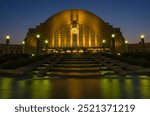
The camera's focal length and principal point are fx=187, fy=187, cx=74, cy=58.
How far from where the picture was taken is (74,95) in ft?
18.3

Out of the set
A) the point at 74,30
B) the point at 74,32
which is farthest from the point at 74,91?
the point at 74,30

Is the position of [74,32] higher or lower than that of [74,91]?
higher

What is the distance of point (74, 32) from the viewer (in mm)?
61219

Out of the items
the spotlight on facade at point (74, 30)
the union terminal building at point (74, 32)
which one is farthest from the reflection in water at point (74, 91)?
the union terminal building at point (74, 32)

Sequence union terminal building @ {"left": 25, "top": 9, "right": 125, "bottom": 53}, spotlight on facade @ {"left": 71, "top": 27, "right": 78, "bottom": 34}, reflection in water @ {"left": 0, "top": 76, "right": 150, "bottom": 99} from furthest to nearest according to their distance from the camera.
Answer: union terminal building @ {"left": 25, "top": 9, "right": 125, "bottom": 53}
spotlight on facade @ {"left": 71, "top": 27, "right": 78, "bottom": 34}
reflection in water @ {"left": 0, "top": 76, "right": 150, "bottom": 99}

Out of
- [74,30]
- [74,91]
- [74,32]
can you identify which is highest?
[74,30]

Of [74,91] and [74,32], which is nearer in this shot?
[74,91]

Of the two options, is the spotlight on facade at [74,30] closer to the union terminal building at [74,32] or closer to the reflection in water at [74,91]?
the union terminal building at [74,32]

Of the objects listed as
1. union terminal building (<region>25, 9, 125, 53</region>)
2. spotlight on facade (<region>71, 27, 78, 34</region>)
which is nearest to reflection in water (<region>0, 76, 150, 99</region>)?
spotlight on facade (<region>71, 27, 78, 34</region>)

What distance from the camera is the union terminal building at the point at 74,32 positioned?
6273cm

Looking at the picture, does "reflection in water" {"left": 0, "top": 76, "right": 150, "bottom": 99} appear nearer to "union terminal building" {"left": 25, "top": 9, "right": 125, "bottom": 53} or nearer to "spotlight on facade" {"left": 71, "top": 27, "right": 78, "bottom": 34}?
"spotlight on facade" {"left": 71, "top": 27, "right": 78, "bottom": 34}

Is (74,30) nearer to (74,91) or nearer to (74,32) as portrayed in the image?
(74,32)

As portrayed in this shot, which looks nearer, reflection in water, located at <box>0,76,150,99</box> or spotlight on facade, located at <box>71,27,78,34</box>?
reflection in water, located at <box>0,76,150,99</box>

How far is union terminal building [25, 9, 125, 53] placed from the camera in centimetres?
6273
